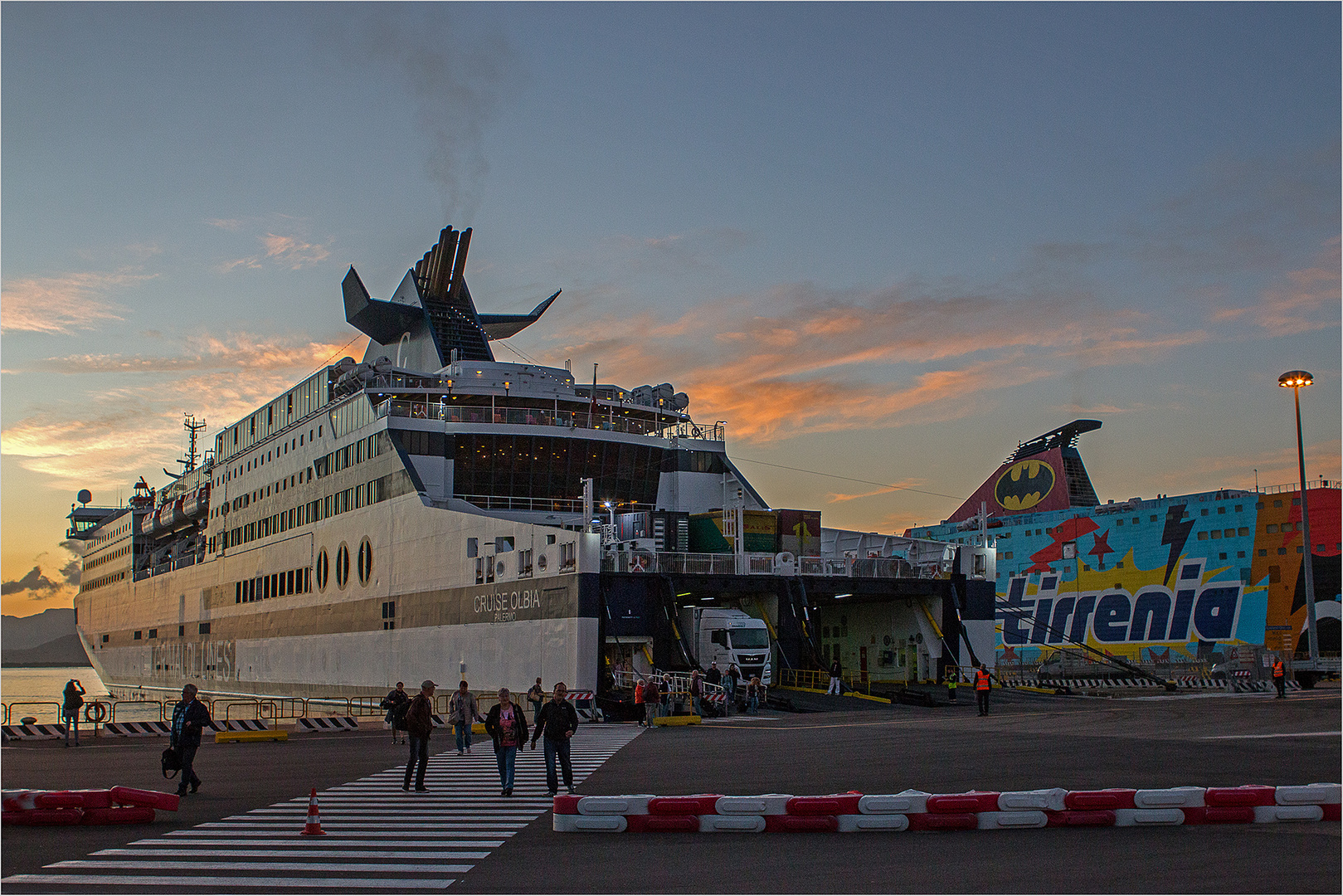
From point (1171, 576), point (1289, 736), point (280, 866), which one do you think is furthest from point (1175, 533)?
point (280, 866)

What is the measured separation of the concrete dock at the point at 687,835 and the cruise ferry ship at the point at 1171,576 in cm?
4370

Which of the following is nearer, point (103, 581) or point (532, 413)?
point (532, 413)

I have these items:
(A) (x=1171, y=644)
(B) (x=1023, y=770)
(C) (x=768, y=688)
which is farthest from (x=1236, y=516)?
(B) (x=1023, y=770)

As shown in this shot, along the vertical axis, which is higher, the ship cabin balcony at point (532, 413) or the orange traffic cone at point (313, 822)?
the ship cabin balcony at point (532, 413)

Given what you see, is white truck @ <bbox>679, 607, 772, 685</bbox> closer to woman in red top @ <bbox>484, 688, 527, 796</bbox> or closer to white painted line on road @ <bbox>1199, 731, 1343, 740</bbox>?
white painted line on road @ <bbox>1199, 731, 1343, 740</bbox>

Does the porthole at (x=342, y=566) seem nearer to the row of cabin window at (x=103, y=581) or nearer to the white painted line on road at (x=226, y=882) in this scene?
the white painted line on road at (x=226, y=882)

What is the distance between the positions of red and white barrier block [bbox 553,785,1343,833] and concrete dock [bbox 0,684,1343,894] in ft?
0.63

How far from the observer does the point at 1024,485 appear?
4003 inches

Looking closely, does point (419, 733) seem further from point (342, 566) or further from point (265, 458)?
point (265, 458)

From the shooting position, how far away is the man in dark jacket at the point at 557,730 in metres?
15.1

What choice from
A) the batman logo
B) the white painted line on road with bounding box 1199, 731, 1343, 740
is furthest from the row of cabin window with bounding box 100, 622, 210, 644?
the batman logo

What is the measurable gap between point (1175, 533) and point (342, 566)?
57.7 m

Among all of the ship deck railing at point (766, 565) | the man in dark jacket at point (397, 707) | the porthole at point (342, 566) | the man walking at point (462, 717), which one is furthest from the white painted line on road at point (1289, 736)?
the porthole at point (342, 566)

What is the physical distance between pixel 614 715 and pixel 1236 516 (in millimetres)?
59504
